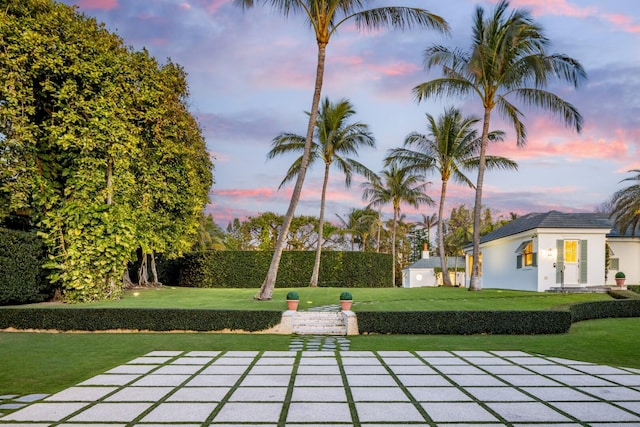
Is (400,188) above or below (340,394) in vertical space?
above

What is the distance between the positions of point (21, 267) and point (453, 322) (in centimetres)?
1249

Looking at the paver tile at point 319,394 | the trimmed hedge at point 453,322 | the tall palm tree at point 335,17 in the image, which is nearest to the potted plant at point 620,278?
the trimmed hedge at point 453,322

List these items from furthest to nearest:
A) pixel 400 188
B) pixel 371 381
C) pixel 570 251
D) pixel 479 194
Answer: pixel 400 188, pixel 570 251, pixel 479 194, pixel 371 381

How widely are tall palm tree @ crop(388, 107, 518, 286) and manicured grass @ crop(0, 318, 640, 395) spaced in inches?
523

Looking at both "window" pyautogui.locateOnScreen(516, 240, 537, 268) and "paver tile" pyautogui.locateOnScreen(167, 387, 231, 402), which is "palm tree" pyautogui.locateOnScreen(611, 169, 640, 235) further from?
"paver tile" pyautogui.locateOnScreen(167, 387, 231, 402)

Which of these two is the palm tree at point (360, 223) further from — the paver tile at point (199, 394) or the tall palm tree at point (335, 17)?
the paver tile at point (199, 394)

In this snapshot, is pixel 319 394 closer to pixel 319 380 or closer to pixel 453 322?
pixel 319 380

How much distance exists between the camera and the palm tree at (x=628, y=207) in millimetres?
21406

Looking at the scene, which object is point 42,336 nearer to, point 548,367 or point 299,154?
point 548,367

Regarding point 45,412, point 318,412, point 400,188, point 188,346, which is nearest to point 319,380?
point 318,412

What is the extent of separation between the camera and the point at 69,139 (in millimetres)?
14227

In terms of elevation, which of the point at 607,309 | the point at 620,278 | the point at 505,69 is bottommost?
the point at 607,309

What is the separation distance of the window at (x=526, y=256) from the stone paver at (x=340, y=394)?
1358 centimetres

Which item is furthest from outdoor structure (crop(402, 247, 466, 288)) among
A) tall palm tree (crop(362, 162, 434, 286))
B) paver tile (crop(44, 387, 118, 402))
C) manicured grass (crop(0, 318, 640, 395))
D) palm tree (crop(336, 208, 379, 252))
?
paver tile (crop(44, 387, 118, 402))
